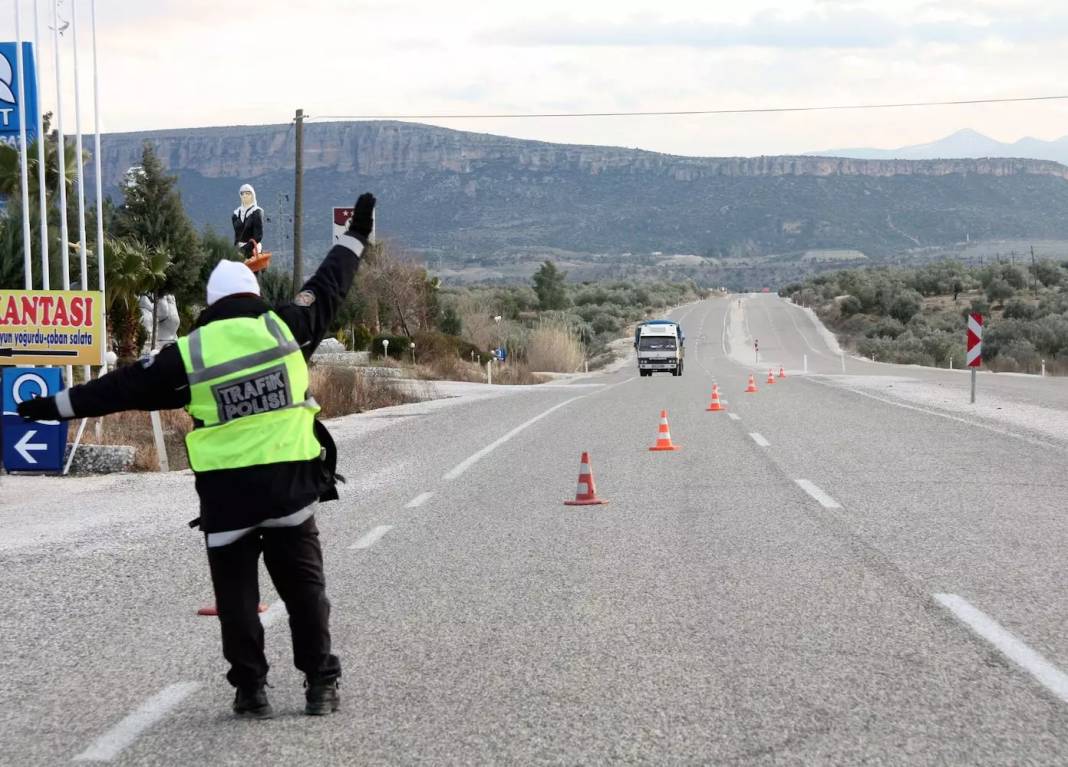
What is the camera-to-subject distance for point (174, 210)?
42.2m

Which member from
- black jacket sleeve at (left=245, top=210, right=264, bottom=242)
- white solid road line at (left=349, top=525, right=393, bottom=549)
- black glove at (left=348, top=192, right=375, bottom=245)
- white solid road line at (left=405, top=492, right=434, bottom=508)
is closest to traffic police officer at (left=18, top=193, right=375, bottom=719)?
black glove at (left=348, top=192, right=375, bottom=245)

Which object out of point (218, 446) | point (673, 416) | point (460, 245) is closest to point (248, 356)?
point (218, 446)

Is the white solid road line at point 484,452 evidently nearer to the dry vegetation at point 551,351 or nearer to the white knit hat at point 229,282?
the white knit hat at point 229,282

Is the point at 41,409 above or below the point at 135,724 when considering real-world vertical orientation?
above

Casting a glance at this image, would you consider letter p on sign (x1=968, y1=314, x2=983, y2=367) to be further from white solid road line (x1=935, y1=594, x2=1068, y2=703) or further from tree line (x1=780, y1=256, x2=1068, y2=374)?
tree line (x1=780, y1=256, x2=1068, y2=374)

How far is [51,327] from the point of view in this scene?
556 inches

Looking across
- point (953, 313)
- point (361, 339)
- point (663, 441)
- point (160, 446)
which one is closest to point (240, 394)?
point (160, 446)

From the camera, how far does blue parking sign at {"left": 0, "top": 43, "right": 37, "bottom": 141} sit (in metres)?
15.7

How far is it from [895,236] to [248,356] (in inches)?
7667

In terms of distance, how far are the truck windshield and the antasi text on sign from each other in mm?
41315

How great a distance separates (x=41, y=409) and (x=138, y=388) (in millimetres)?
474

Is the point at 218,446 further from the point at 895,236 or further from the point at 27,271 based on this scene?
the point at 895,236

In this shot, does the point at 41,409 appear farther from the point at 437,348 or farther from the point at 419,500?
the point at 437,348

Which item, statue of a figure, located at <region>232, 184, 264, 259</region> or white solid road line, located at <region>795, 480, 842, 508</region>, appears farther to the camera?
statue of a figure, located at <region>232, 184, 264, 259</region>
